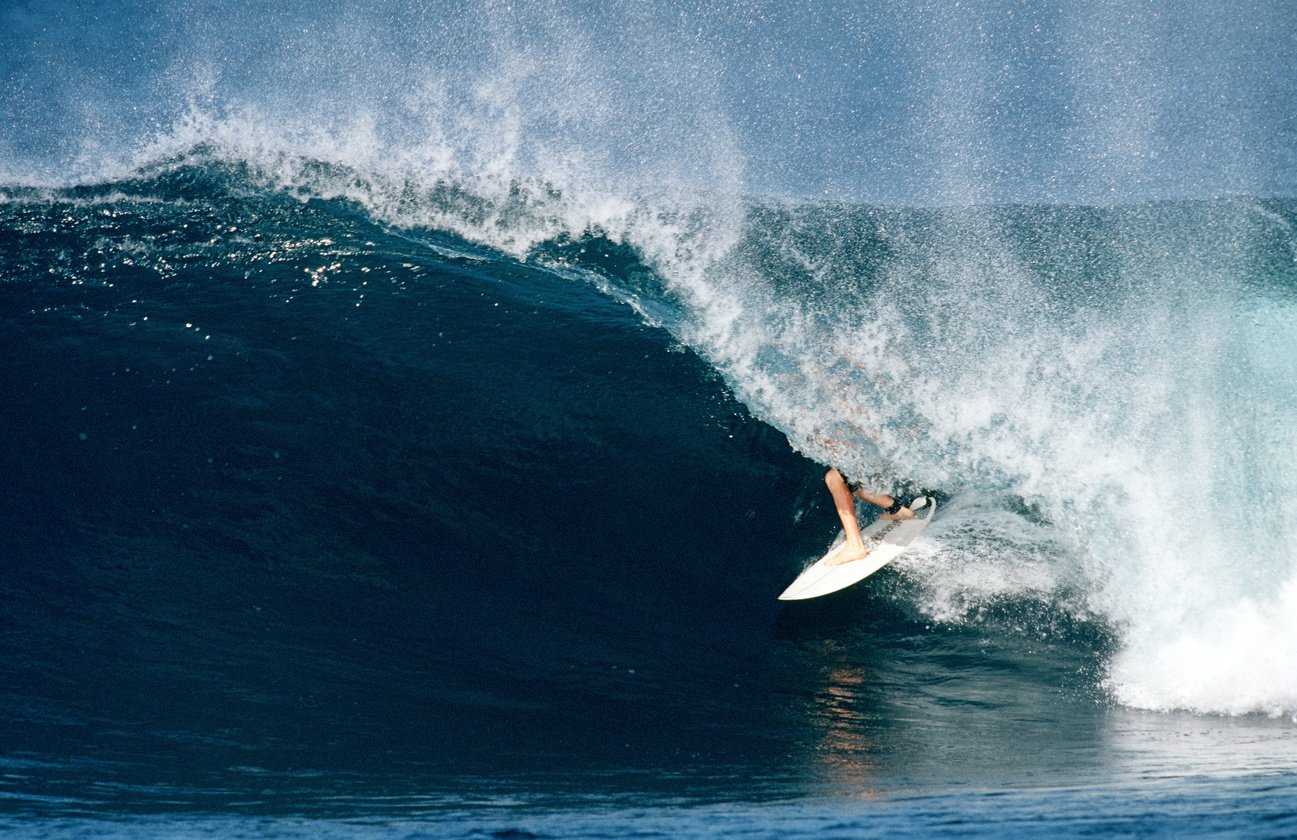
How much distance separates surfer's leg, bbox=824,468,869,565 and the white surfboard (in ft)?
0.18

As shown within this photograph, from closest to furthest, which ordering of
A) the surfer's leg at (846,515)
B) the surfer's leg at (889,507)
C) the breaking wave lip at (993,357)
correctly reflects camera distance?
the breaking wave lip at (993,357), the surfer's leg at (846,515), the surfer's leg at (889,507)

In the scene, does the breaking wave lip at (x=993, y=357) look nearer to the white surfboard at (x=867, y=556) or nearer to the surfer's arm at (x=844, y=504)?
the white surfboard at (x=867, y=556)

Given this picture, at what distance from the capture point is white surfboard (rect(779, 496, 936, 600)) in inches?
255

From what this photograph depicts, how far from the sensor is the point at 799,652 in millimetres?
6090

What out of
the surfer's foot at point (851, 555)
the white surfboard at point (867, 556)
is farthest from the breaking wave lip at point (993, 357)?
the surfer's foot at point (851, 555)

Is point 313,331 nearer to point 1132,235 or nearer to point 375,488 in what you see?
point 375,488

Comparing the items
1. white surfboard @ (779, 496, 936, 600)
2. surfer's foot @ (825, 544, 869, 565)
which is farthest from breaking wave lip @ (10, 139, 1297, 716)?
surfer's foot @ (825, 544, 869, 565)

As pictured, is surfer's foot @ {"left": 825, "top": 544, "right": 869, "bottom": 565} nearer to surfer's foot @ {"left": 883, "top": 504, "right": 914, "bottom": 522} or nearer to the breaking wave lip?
surfer's foot @ {"left": 883, "top": 504, "right": 914, "bottom": 522}

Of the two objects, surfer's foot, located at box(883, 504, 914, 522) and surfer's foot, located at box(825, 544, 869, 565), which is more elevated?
surfer's foot, located at box(883, 504, 914, 522)

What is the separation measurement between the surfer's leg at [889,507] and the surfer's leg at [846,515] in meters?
0.16

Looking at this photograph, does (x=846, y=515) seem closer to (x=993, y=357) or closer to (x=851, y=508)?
(x=851, y=508)

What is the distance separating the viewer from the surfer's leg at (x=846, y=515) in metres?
6.52

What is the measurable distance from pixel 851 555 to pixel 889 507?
1.93 ft

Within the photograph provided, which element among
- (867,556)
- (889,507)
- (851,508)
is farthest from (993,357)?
(867,556)
